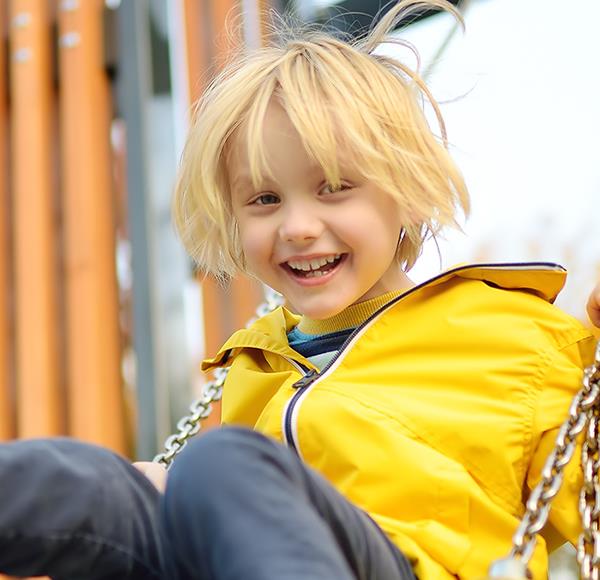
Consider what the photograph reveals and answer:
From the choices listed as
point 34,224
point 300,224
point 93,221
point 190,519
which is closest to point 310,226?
point 300,224

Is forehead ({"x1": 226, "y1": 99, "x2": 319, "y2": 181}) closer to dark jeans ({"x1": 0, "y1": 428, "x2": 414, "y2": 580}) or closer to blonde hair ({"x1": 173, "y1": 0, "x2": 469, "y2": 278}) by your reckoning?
blonde hair ({"x1": 173, "y1": 0, "x2": 469, "y2": 278})

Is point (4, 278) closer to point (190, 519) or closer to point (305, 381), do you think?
point (305, 381)

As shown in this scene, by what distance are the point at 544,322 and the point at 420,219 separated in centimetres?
16

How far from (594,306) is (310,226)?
0.81 ft

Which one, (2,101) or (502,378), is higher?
(2,101)

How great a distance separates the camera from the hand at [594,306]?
82cm

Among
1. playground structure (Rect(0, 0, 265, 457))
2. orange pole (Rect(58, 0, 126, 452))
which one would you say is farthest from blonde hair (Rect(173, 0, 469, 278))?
orange pole (Rect(58, 0, 126, 452))

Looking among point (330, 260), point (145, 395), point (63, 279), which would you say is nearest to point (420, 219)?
point (330, 260)

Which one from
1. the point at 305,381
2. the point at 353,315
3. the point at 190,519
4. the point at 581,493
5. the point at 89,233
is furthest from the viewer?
the point at 89,233

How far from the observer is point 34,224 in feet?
7.97

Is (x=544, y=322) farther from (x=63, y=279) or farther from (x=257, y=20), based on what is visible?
(x=63, y=279)

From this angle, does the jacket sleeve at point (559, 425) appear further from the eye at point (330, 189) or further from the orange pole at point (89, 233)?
the orange pole at point (89, 233)

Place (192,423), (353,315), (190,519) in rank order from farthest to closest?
(192,423), (353,315), (190,519)

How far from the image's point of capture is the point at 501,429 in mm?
776
